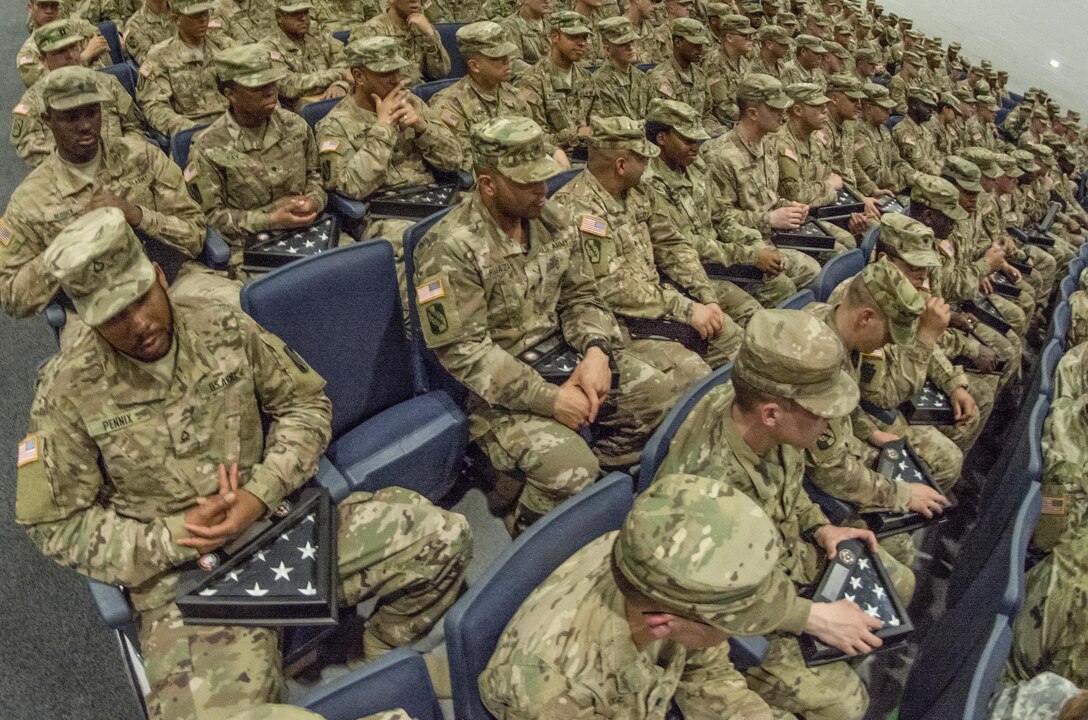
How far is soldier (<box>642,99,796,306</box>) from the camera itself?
9.81 ft

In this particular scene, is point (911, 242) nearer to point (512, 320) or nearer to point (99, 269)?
point (512, 320)

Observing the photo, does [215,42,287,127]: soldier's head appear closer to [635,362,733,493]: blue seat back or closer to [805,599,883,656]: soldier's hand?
[635,362,733,493]: blue seat back

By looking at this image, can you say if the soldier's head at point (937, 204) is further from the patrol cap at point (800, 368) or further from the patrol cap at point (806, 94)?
the patrol cap at point (800, 368)

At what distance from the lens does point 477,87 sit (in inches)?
146

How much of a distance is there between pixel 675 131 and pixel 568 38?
1.74 metres

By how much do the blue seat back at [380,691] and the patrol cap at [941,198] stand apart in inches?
123

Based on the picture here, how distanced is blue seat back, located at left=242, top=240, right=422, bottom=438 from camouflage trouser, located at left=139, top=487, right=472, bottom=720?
395 millimetres

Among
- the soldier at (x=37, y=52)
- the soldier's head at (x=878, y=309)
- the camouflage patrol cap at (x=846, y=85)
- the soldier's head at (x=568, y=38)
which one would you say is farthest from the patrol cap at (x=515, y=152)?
the camouflage patrol cap at (x=846, y=85)

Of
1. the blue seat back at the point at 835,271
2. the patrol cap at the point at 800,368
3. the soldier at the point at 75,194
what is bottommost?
the soldier at the point at 75,194

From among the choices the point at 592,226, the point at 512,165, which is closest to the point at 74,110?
the point at 512,165

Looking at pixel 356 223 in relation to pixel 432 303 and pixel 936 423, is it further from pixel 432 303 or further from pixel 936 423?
pixel 936 423

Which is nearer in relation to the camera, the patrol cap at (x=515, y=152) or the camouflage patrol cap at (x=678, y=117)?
the patrol cap at (x=515, y=152)

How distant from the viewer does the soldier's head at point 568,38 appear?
434 cm

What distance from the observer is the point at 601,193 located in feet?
9.06
